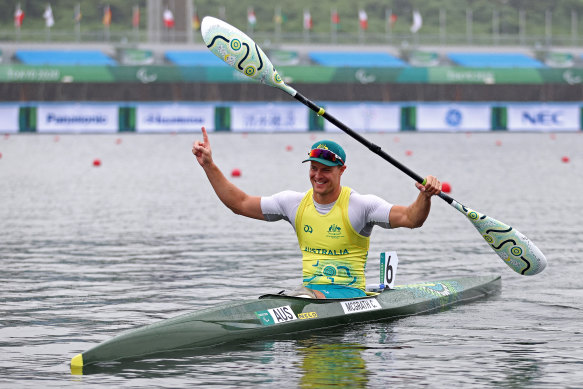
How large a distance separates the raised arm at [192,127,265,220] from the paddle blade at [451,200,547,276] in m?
2.31

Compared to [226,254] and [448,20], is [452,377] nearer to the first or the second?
[226,254]

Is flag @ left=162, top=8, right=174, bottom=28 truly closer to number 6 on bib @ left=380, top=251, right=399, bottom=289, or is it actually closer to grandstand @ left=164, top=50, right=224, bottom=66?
grandstand @ left=164, top=50, right=224, bottom=66

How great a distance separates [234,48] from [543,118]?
47.1 meters

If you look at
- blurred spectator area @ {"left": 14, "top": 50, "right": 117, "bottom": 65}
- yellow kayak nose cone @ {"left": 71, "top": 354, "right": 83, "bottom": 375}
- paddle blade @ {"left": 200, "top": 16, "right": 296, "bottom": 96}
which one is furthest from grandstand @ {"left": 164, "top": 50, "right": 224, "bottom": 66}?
yellow kayak nose cone @ {"left": 71, "top": 354, "right": 83, "bottom": 375}

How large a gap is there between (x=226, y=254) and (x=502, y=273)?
12.7ft

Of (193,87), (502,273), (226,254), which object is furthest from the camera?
(193,87)

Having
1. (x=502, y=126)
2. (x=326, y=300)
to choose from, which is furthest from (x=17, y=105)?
(x=326, y=300)

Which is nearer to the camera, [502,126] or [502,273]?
[502,273]

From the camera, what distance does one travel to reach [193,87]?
55844 mm

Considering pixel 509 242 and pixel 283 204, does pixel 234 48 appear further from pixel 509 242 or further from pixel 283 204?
pixel 509 242

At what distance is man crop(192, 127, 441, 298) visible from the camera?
10.5 meters

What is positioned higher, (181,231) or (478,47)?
(478,47)

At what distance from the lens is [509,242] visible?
12047 millimetres

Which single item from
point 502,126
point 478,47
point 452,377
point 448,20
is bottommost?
point 452,377
